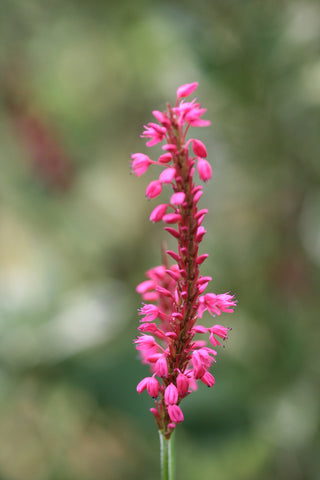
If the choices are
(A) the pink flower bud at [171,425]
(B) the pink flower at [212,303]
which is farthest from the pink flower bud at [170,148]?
(A) the pink flower bud at [171,425]

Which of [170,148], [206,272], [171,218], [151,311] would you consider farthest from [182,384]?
[206,272]

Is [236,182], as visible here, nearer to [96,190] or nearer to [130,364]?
[130,364]

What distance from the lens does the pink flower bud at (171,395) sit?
4.22 ft

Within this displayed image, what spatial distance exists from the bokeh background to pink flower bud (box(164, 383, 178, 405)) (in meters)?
1.64

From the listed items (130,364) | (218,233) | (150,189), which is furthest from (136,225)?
(150,189)

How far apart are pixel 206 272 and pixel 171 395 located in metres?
2.32

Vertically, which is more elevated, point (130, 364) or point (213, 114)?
point (213, 114)

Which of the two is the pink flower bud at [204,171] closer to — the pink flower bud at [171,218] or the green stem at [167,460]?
the pink flower bud at [171,218]

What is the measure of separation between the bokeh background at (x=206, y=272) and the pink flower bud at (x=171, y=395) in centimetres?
164

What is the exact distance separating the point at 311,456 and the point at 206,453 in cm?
62

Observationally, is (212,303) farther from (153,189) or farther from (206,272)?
(206,272)

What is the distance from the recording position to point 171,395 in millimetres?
1286

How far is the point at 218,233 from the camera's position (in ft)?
12.8

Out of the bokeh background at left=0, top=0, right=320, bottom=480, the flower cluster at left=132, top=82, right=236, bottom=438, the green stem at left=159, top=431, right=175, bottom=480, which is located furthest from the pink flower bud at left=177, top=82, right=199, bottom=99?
the bokeh background at left=0, top=0, right=320, bottom=480
